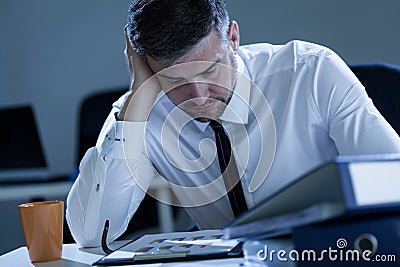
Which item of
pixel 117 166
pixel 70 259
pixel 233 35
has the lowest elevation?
pixel 70 259

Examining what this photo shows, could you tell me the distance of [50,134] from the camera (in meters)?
3.70

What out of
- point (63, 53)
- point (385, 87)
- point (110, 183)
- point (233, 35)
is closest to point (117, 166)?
point (110, 183)

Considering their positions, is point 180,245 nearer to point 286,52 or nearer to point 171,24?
point 171,24

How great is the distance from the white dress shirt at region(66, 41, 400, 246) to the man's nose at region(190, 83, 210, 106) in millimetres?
99

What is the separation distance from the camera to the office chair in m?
1.48

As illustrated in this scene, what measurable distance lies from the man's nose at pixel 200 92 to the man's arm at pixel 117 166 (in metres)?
0.13

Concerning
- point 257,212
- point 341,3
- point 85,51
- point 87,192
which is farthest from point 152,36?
point 85,51

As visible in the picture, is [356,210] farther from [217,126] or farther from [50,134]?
[50,134]

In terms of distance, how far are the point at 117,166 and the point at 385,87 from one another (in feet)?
2.13

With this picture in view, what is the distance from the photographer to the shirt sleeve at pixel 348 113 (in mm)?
1198

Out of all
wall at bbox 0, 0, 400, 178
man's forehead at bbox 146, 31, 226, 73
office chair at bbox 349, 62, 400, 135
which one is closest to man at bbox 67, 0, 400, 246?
man's forehead at bbox 146, 31, 226, 73

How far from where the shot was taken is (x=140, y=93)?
56.6 inches

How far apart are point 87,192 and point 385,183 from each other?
33.2 inches

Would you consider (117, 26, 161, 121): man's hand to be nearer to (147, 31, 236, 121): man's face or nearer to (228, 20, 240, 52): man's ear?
(147, 31, 236, 121): man's face
